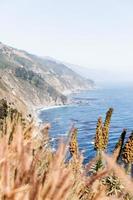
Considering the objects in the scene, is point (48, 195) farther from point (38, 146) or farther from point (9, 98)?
point (9, 98)

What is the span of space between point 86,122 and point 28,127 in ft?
633

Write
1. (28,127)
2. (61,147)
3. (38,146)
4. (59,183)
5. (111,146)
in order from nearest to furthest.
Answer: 1. (59,183)
2. (61,147)
3. (28,127)
4. (38,146)
5. (111,146)

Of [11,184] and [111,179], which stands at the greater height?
[11,184]

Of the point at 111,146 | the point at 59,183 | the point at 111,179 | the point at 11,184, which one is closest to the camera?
the point at 59,183

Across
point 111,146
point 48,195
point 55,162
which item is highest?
point 55,162

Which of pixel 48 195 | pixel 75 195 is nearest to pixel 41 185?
pixel 48 195

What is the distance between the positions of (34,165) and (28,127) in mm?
1346

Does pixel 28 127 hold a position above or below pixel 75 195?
above

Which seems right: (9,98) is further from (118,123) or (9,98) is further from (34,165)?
(34,165)

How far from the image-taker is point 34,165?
2969 millimetres

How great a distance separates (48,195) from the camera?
8.59ft

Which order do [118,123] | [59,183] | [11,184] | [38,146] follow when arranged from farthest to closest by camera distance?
1. [118,123]
2. [38,146]
3. [11,184]
4. [59,183]

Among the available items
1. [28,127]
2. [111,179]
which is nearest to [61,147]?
[28,127]

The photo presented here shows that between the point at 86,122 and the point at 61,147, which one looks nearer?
the point at 61,147
